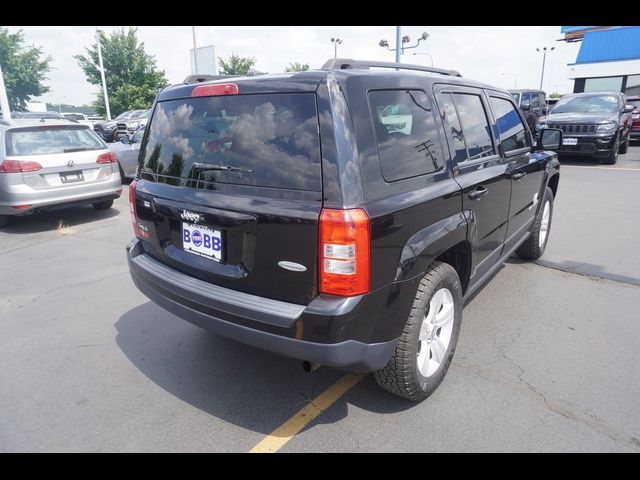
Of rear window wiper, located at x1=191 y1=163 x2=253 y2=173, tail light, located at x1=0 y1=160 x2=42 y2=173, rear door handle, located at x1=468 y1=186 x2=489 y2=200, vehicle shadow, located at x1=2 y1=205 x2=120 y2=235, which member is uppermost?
rear window wiper, located at x1=191 y1=163 x2=253 y2=173

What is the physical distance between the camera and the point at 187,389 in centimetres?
277

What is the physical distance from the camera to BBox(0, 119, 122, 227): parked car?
623 cm

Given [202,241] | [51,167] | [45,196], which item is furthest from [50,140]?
[202,241]

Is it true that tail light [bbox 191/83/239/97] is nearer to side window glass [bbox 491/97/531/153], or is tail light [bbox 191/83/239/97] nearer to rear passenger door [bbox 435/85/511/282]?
rear passenger door [bbox 435/85/511/282]

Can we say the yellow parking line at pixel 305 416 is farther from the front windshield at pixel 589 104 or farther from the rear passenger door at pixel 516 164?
the front windshield at pixel 589 104

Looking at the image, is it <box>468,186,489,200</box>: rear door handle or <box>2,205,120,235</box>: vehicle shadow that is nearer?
<box>468,186,489,200</box>: rear door handle

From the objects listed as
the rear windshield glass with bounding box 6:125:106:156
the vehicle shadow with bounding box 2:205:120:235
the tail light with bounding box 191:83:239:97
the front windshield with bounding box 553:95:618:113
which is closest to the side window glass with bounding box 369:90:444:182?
the tail light with bounding box 191:83:239:97

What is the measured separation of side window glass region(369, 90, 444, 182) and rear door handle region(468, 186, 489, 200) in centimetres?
36

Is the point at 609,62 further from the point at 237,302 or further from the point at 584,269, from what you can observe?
the point at 237,302

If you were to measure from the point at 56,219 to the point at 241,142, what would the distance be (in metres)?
6.48

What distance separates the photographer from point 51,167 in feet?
21.1

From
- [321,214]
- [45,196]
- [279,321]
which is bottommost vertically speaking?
[45,196]
